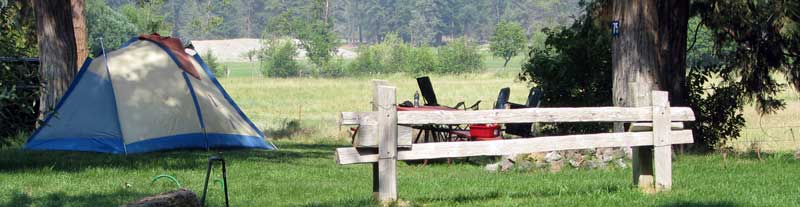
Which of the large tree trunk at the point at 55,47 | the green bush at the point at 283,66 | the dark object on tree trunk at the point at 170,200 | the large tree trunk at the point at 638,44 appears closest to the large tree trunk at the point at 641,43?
the large tree trunk at the point at 638,44

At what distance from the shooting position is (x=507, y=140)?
9.52 m

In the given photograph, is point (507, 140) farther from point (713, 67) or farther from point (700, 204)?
point (713, 67)

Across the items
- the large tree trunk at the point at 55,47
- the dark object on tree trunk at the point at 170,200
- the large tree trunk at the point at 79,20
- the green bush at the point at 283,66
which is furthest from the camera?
the green bush at the point at 283,66

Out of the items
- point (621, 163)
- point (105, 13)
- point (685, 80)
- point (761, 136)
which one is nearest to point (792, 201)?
point (621, 163)

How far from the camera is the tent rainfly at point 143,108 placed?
16.3 metres

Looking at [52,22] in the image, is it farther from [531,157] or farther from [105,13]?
[105,13]

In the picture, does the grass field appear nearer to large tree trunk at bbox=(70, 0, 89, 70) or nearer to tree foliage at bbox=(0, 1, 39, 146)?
tree foliage at bbox=(0, 1, 39, 146)

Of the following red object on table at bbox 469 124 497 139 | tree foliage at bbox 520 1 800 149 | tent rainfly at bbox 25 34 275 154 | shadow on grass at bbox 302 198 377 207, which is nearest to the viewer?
shadow on grass at bbox 302 198 377 207

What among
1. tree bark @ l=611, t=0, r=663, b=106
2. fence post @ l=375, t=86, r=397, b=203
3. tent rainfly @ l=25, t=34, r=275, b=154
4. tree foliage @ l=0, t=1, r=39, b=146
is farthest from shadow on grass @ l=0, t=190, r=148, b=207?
tree bark @ l=611, t=0, r=663, b=106

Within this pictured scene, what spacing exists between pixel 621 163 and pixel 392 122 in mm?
Result: 5821

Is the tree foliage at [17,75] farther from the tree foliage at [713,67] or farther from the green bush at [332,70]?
the green bush at [332,70]

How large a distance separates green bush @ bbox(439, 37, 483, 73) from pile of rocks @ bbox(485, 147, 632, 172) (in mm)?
73395

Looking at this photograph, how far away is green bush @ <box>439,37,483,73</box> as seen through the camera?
89375 mm

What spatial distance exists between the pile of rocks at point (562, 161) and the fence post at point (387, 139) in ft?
15.8
